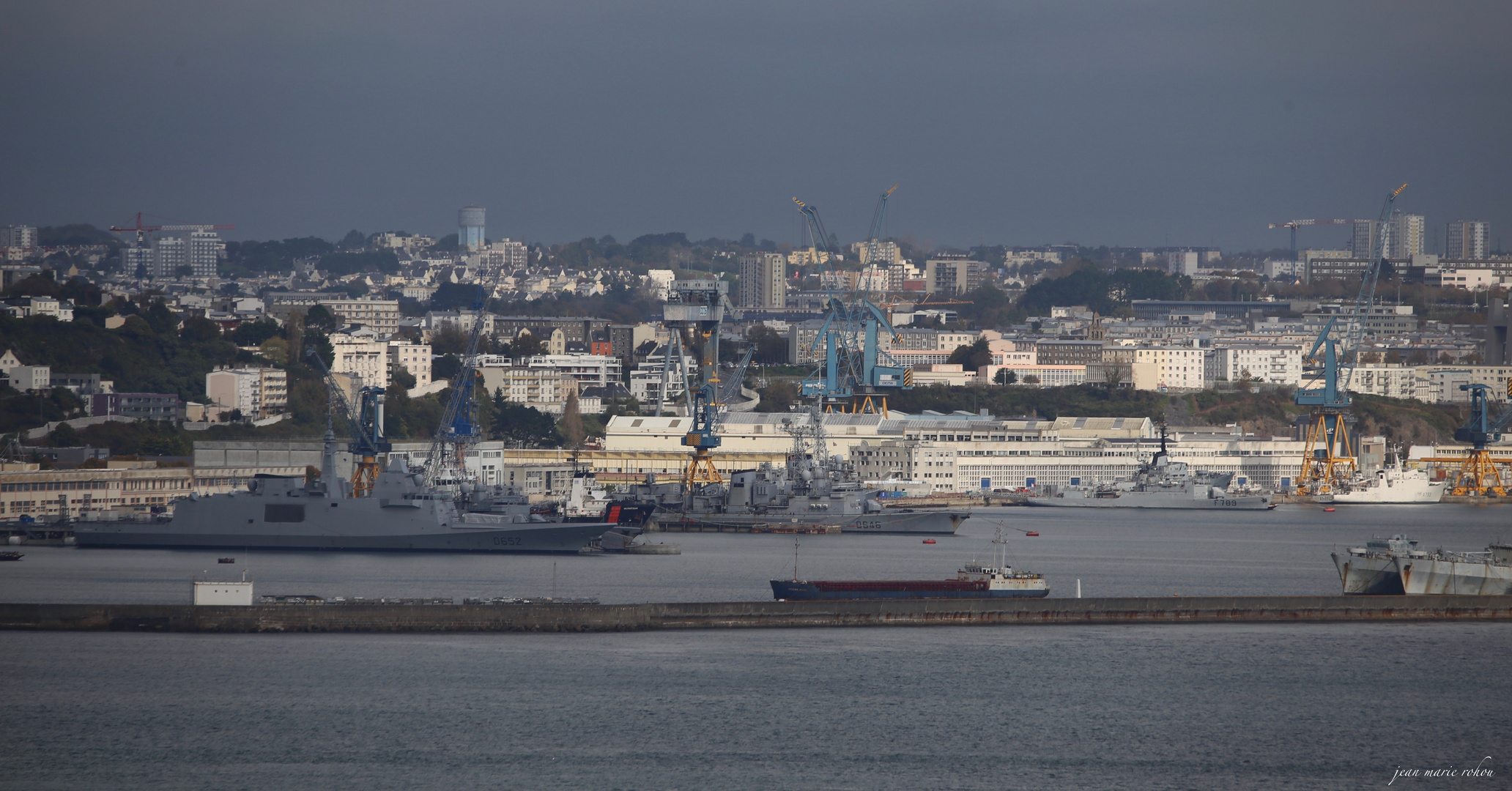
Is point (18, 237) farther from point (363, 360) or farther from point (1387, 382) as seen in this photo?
point (1387, 382)

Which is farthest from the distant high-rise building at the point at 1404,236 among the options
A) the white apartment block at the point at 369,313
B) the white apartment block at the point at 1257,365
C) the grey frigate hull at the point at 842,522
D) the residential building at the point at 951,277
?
the grey frigate hull at the point at 842,522

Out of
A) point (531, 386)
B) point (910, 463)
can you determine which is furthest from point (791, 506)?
point (531, 386)

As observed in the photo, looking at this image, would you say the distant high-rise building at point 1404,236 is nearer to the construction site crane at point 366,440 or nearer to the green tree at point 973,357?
the green tree at point 973,357

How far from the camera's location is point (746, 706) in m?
19.0

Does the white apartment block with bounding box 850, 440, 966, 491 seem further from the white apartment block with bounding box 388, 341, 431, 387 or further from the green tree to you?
the green tree

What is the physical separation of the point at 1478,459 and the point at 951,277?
79804 mm

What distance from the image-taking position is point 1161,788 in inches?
642

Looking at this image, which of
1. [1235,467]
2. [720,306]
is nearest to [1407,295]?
[1235,467]

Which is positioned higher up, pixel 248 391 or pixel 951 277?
pixel 951 277

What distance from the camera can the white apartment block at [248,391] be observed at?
59062 mm

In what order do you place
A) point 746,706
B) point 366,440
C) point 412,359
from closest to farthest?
point 746,706 → point 366,440 → point 412,359

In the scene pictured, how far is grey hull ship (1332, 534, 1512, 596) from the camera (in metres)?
26.0

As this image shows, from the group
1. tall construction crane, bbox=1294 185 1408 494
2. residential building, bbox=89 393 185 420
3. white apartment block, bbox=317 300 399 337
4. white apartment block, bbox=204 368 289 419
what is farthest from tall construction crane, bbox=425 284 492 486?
white apartment block, bbox=317 300 399 337

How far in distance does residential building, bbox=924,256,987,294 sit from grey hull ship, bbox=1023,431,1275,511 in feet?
252
